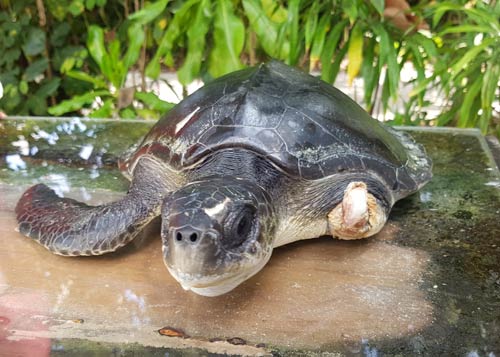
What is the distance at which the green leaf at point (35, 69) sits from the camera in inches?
123

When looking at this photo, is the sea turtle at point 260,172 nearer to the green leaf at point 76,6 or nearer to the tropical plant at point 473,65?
the tropical plant at point 473,65

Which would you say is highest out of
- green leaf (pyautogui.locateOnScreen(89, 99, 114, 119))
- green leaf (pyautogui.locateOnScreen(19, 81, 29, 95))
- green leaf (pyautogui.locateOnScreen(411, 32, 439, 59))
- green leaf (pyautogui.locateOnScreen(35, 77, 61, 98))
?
green leaf (pyautogui.locateOnScreen(411, 32, 439, 59))

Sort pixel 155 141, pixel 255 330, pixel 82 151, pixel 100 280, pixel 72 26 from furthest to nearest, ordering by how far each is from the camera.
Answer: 1. pixel 72 26
2. pixel 82 151
3. pixel 155 141
4. pixel 100 280
5. pixel 255 330

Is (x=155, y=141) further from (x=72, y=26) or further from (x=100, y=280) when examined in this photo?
(x=72, y=26)

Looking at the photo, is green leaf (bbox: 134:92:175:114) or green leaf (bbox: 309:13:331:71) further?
green leaf (bbox: 134:92:175:114)

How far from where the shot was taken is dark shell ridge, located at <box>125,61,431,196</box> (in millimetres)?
1259

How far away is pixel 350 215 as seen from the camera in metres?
1.25

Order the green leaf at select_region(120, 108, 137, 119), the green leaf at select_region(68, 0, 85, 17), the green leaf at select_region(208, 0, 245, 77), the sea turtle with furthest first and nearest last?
the green leaf at select_region(68, 0, 85, 17) → the green leaf at select_region(120, 108, 137, 119) → the green leaf at select_region(208, 0, 245, 77) → the sea turtle

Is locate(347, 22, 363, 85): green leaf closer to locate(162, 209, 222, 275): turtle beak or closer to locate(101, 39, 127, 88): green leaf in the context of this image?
locate(101, 39, 127, 88): green leaf

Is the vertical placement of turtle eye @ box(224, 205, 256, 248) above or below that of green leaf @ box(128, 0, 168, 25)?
below

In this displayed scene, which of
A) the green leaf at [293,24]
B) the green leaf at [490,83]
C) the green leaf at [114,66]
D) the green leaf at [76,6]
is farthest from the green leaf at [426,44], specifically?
the green leaf at [76,6]

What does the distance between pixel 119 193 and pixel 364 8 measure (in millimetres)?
1378

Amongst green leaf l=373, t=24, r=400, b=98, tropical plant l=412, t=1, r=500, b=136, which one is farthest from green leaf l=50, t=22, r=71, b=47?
tropical plant l=412, t=1, r=500, b=136

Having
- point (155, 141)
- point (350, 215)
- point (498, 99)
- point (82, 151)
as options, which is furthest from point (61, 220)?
point (498, 99)
